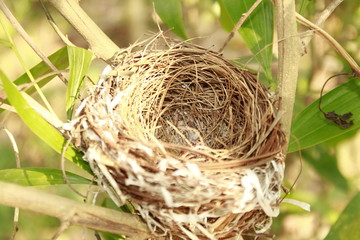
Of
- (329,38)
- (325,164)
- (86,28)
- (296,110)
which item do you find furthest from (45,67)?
(325,164)

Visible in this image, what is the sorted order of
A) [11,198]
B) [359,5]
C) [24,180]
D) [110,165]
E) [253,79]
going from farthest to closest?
[359,5] < [253,79] < [24,180] < [110,165] < [11,198]

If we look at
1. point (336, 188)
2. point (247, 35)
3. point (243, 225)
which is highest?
point (247, 35)

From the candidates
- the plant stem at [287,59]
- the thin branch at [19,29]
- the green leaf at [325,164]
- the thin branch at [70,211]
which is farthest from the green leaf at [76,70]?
the green leaf at [325,164]

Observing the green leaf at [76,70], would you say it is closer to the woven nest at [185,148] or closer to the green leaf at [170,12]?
the woven nest at [185,148]

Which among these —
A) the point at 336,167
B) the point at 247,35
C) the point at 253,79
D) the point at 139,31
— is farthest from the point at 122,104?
the point at 139,31

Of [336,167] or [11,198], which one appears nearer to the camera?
[11,198]

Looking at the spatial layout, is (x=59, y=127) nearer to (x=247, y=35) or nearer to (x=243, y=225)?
(x=243, y=225)

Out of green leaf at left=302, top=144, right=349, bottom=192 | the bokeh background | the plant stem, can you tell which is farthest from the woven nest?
green leaf at left=302, top=144, right=349, bottom=192
